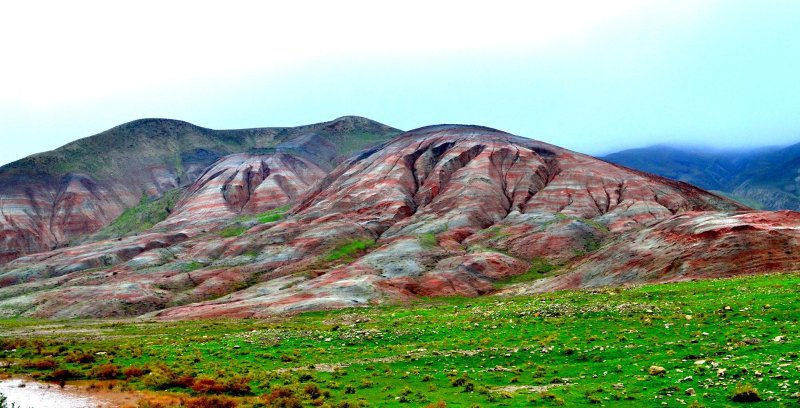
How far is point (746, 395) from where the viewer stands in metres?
18.1

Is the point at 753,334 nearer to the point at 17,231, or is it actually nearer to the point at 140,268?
the point at 140,268

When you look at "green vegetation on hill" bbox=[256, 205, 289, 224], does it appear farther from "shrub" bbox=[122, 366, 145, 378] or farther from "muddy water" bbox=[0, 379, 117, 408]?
"muddy water" bbox=[0, 379, 117, 408]

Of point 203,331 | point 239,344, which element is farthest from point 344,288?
point 239,344

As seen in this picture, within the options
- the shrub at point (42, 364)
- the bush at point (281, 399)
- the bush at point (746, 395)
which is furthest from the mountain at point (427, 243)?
the bush at point (746, 395)

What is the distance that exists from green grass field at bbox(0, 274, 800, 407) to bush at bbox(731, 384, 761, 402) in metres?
0.05

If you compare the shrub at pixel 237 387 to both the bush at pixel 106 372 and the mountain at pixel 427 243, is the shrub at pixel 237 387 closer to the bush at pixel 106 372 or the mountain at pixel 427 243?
the bush at pixel 106 372

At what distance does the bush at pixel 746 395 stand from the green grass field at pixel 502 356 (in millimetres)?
45

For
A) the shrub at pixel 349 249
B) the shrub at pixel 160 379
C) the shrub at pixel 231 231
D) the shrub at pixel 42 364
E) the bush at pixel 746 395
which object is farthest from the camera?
the shrub at pixel 231 231

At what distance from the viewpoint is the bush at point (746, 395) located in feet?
59.1

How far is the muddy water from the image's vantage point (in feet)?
90.5

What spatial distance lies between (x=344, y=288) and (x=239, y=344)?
3947 cm

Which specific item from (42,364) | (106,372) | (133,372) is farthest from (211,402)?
(42,364)

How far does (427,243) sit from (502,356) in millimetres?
78253

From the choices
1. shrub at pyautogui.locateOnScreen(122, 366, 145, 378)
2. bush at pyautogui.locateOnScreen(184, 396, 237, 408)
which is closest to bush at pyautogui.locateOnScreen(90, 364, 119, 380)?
shrub at pyautogui.locateOnScreen(122, 366, 145, 378)
